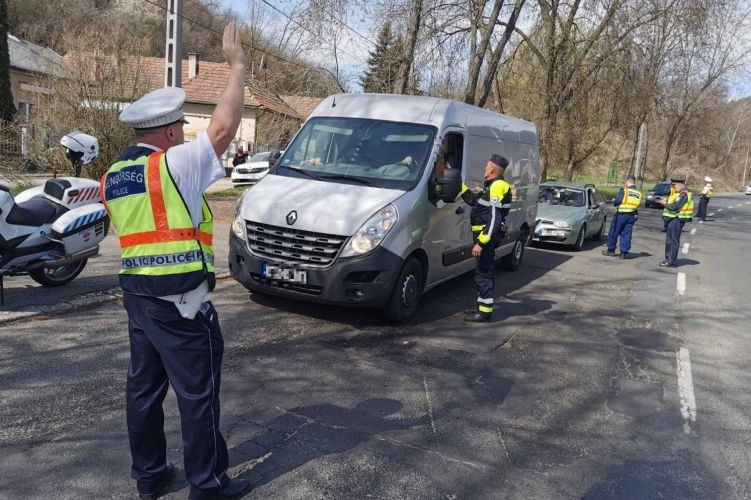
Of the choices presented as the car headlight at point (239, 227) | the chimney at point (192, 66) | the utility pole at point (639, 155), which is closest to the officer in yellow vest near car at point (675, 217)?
the car headlight at point (239, 227)

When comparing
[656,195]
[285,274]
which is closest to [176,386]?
[285,274]

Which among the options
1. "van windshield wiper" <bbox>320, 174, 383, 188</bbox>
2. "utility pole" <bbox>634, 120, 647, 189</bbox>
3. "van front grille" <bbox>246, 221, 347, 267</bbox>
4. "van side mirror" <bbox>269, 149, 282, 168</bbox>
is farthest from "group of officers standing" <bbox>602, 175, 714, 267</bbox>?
"utility pole" <bbox>634, 120, 647, 189</bbox>

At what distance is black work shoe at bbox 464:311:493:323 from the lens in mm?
7254

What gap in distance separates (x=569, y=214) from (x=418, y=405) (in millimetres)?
11036

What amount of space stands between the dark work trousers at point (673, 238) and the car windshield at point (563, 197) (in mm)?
2554

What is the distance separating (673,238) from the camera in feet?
43.1

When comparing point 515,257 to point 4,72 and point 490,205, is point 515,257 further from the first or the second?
point 4,72

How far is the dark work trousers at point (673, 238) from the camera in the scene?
13.1m

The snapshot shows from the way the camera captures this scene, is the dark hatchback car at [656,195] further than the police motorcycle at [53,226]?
Yes

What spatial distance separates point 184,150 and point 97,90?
1287cm

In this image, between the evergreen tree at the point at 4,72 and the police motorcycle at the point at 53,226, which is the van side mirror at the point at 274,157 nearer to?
the police motorcycle at the point at 53,226

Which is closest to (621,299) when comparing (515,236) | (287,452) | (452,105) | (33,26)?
(515,236)

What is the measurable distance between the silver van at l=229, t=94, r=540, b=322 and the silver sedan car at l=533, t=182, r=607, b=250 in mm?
6104

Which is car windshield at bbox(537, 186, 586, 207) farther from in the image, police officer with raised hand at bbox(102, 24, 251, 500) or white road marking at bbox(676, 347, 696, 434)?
police officer with raised hand at bbox(102, 24, 251, 500)
